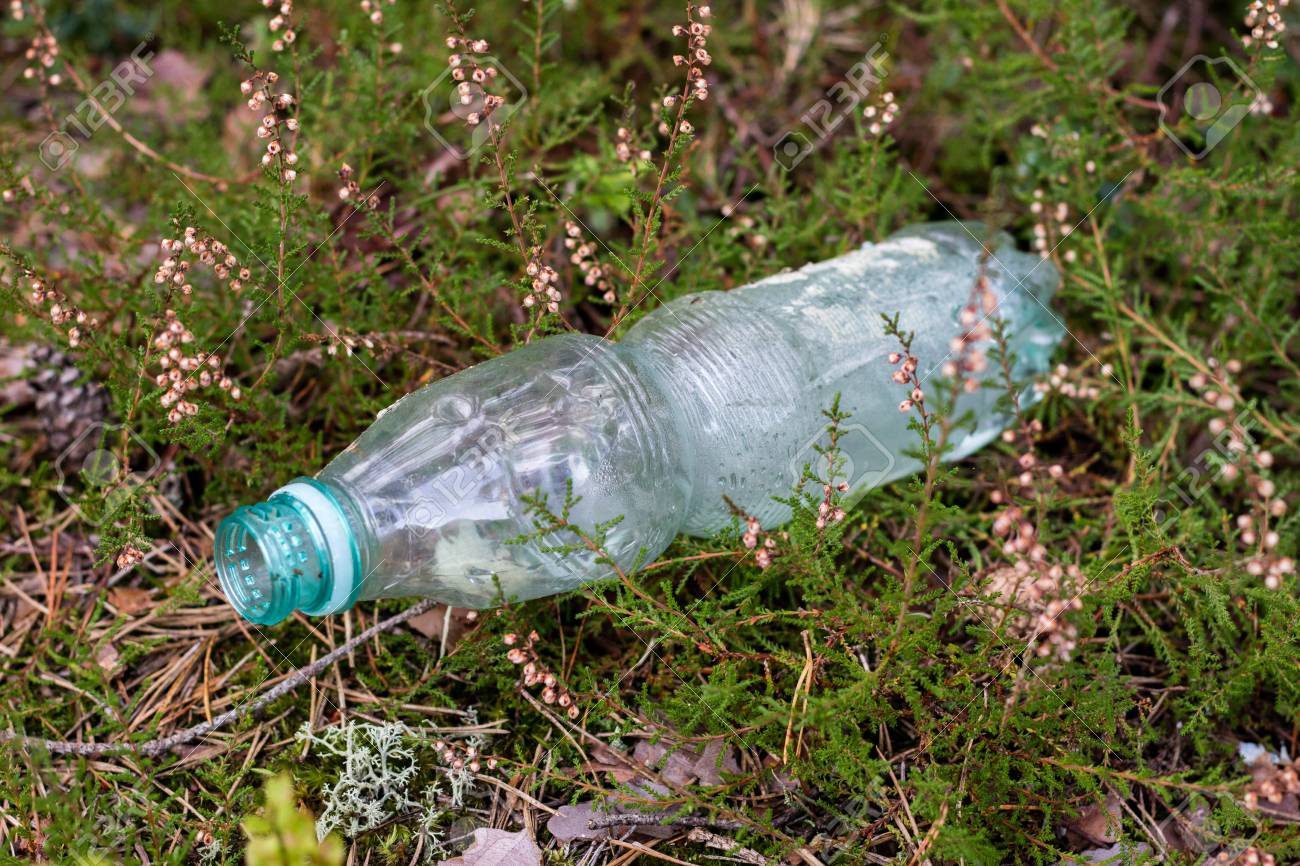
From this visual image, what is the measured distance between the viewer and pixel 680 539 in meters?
2.39

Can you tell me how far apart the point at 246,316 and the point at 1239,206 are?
2.64 m

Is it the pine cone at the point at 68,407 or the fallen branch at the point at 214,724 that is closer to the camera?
the fallen branch at the point at 214,724

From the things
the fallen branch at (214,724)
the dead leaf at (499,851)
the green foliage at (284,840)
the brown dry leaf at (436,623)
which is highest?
the green foliage at (284,840)

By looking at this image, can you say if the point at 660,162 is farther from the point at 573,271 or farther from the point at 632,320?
the point at 632,320

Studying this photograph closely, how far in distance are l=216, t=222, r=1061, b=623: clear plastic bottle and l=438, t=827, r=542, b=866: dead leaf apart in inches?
18.1

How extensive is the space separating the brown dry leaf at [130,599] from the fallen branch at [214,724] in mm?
349

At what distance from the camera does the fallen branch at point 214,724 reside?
224cm

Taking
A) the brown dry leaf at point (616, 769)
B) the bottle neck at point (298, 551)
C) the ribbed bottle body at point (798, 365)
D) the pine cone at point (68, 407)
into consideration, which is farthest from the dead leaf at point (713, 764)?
the pine cone at point (68, 407)

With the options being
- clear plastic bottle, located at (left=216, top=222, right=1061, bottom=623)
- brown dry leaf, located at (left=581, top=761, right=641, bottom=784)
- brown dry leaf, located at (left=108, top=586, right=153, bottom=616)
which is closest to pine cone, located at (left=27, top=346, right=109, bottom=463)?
brown dry leaf, located at (left=108, top=586, right=153, bottom=616)

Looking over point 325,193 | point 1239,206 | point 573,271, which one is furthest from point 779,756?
point 325,193

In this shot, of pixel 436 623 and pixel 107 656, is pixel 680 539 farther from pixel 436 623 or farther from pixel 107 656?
pixel 107 656

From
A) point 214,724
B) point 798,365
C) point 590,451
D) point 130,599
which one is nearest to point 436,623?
point 214,724

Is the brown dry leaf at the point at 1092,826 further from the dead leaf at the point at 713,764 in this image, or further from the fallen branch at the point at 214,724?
the fallen branch at the point at 214,724

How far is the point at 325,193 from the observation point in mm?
Result: 3248
